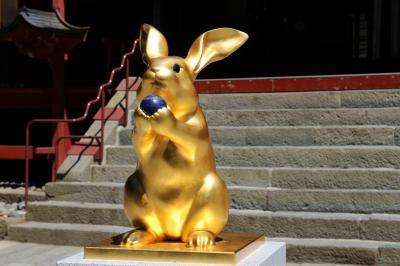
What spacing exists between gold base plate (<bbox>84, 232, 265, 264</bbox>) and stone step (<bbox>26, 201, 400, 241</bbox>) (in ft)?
9.95

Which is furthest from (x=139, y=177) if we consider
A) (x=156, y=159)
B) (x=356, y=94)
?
(x=356, y=94)

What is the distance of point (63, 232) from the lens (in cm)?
720

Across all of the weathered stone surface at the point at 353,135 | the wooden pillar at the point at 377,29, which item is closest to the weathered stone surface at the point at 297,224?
the weathered stone surface at the point at 353,135

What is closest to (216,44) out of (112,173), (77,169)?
(112,173)

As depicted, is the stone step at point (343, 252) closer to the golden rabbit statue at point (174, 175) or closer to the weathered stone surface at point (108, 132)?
the golden rabbit statue at point (174, 175)

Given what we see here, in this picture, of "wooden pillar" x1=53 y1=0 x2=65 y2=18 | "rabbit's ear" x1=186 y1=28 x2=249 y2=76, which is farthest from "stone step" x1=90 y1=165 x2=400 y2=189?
"wooden pillar" x1=53 y1=0 x2=65 y2=18

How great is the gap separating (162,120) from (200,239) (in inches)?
24.5

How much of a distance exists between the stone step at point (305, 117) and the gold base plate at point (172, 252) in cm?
493

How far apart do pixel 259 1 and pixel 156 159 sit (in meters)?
10.8

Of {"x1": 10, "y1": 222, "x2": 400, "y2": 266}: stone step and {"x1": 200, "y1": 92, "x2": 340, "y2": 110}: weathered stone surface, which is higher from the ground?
{"x1": 200, "y1": 92, "x2": 340, "y2": 110}: weathered stone surface

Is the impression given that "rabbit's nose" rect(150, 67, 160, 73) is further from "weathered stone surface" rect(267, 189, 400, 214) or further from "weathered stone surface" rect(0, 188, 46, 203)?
"weathered stone surface" rect(0, 188, 46, 203)

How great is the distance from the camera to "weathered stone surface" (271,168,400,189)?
7.07 m

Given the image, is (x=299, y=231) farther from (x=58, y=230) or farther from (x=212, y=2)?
(x=212, y=2)

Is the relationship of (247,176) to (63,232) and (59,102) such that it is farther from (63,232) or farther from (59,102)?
(59,102)
